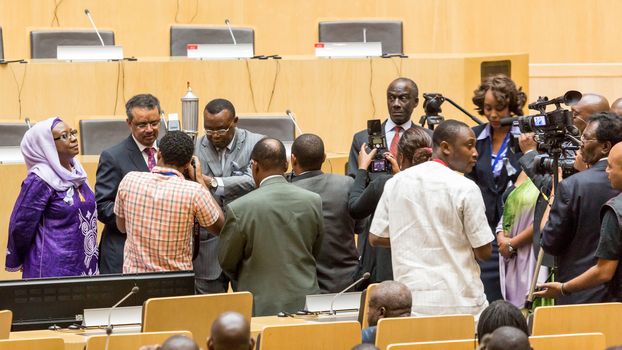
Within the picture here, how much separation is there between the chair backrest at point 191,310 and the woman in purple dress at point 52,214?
1188 millimetres

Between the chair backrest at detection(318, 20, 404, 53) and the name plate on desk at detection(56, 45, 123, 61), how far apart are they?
5.96 feet

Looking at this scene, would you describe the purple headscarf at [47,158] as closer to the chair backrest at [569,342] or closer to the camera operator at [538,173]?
the camera operator at [538,173]

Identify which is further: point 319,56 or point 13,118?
point 319,56

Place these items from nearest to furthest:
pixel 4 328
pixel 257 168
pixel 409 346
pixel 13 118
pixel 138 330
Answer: pixel 409 346, pixel 4 328, pixel 138 330, pixel 257 168, pixel 13 118

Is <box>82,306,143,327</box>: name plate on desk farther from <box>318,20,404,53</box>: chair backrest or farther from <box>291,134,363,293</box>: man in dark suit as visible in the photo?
<box>318,20,404,53</box>: chair backrest

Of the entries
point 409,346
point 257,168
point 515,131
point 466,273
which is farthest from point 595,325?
point 515,131

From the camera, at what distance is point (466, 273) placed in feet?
15.1

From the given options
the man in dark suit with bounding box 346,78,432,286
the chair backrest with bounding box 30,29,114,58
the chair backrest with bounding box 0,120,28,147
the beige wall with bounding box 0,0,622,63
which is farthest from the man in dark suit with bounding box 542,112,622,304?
the beige wall with bounding box 0,0,622,63

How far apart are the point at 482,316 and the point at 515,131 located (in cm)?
248

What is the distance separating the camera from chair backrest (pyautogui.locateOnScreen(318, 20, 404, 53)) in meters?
9.03

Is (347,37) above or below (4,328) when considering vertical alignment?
above

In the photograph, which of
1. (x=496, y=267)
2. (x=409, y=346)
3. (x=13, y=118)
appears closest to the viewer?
(x=409, y=346)

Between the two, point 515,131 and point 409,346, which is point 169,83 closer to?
point 515,131

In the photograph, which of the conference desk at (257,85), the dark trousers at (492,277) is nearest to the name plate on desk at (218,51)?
the conference desk at (257,85)
